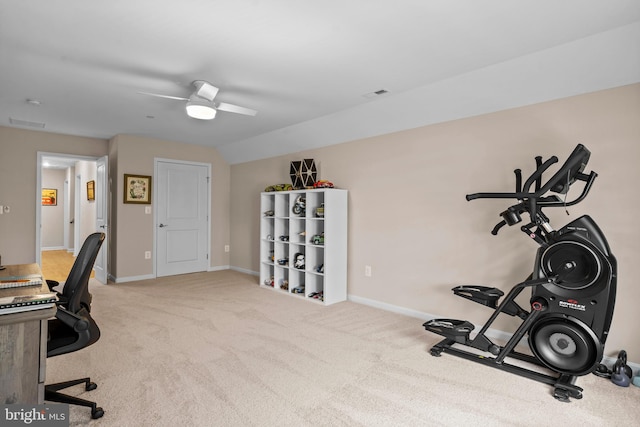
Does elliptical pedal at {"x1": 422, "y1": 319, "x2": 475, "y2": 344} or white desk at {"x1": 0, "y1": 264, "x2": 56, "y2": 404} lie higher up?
white desk at {"x1": 0, "y1": 264, "x2": 56, "y2": 404}

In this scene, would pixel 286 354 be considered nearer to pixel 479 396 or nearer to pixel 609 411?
pixel 479 396

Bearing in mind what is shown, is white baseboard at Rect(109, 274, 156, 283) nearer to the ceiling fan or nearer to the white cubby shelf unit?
the white cubby shelf unit

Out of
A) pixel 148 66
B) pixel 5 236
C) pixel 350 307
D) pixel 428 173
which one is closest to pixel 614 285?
pixel 428 173

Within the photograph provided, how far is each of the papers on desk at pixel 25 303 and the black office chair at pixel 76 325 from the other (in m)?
0.29

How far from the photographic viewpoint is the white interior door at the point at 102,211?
5285 mm

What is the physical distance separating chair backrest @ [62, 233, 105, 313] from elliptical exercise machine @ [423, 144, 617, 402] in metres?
2.76

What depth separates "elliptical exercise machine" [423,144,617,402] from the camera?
222cm

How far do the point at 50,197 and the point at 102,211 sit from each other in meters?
5.67

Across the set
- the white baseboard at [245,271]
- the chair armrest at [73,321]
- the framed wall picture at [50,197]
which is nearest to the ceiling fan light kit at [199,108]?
the chair armrest at [73,321]

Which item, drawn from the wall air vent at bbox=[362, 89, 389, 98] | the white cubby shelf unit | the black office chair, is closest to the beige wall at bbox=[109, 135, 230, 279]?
the white cubby shelf unit

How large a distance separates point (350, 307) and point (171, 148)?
4047 millimetres

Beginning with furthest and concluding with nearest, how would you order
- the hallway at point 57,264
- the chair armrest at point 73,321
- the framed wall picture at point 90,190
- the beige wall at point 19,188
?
1. the framed wall picture at point 90,190
2. the hallway at point 57,264
3. the beige wall at point 19,188
4. the chair armrest at point 73,321

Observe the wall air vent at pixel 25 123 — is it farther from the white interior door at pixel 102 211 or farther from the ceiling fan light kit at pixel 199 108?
the ceiling fan light kit at pixel 199 108

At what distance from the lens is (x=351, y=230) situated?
4418 mm
